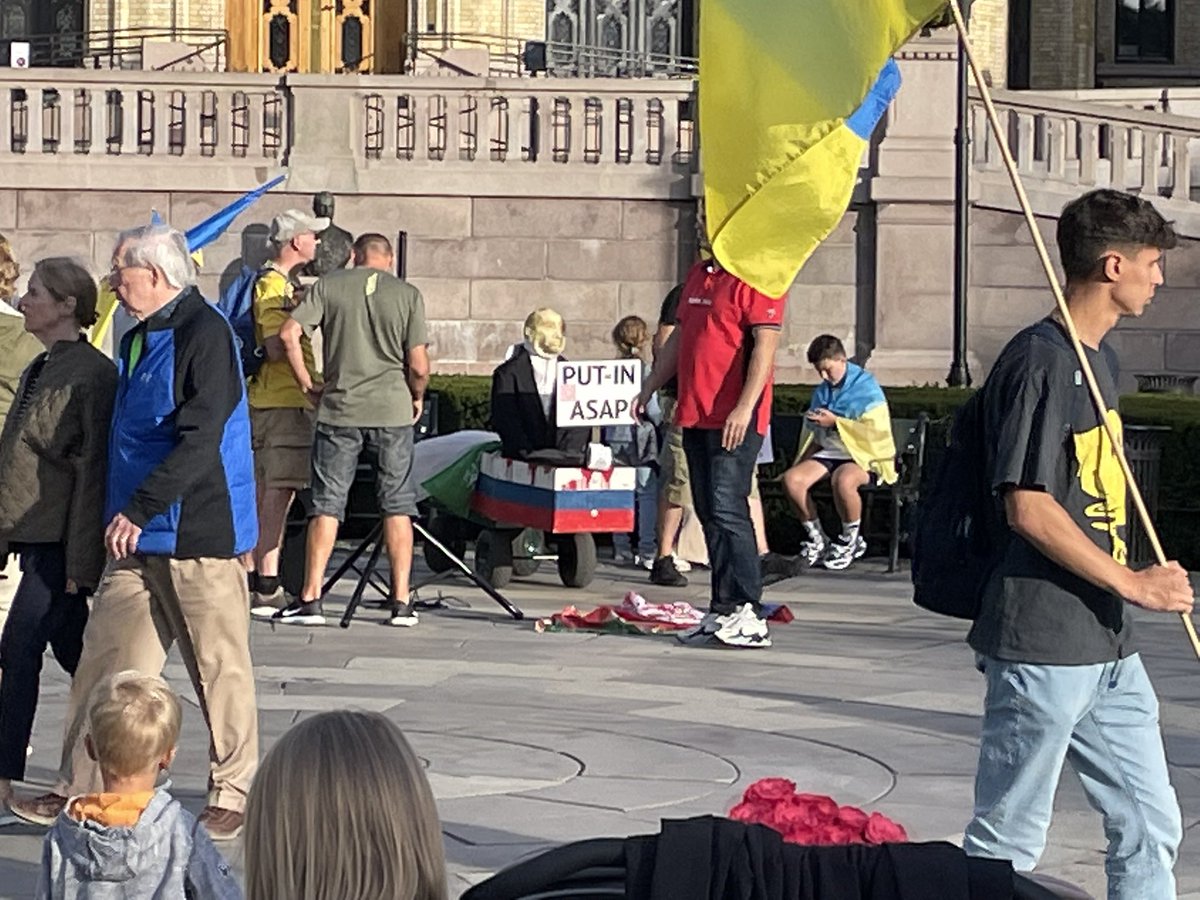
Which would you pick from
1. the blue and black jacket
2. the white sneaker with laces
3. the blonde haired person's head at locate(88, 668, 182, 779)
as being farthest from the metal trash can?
the blonde haired person's head at locate(88, 668, 182, 779)

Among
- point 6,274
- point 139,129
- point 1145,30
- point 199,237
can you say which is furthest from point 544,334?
point 1145,30

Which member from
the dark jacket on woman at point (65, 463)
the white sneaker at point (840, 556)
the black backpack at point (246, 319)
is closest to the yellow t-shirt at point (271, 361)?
the black backpack at point (246, 319)

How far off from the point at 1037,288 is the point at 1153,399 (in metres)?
6.49

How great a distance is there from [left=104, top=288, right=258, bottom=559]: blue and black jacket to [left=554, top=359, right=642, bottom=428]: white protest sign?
19.6 ft

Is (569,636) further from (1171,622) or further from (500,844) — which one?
(500,844)

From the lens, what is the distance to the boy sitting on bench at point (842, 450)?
15250mm

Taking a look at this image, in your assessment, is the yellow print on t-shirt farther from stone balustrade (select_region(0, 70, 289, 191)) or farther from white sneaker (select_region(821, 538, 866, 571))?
stone balustrade (select_region(0, 70, 289, 191))

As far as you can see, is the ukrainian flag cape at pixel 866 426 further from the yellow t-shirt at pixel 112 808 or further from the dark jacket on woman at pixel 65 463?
the yellow t-shirt at pixel 112 808

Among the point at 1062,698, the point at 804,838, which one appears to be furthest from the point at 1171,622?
the point at 804,838

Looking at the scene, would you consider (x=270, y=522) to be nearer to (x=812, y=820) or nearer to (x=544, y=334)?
(x=544, y=334)

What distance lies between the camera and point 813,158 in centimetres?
700

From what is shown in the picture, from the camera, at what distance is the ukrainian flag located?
6.51 metres

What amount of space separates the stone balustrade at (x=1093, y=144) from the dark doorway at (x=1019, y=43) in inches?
539

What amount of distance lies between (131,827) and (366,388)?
6.89 m
